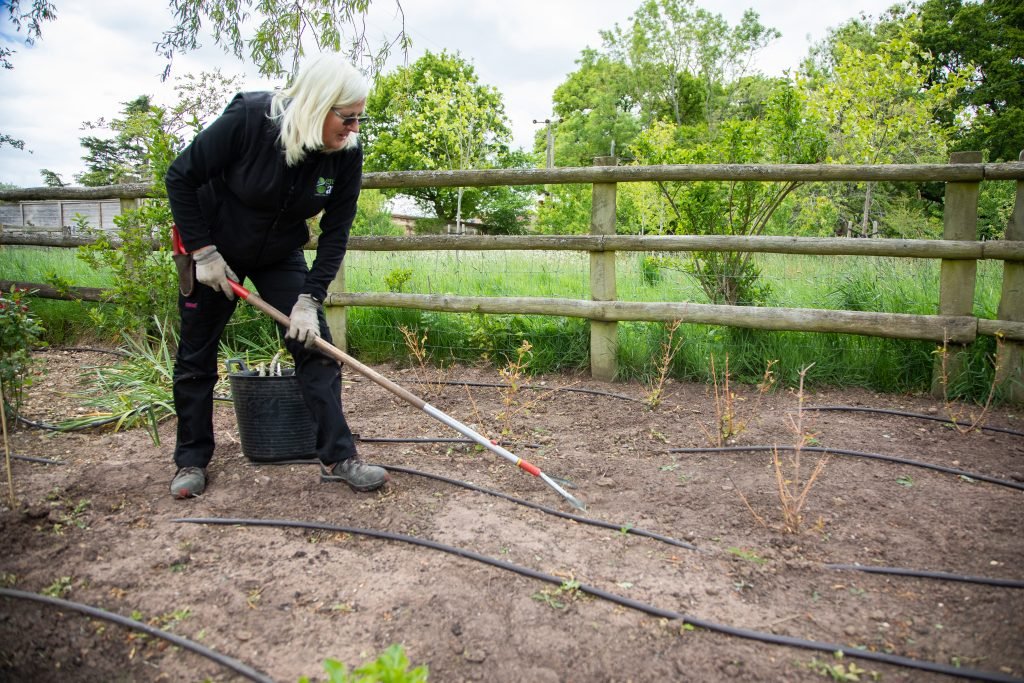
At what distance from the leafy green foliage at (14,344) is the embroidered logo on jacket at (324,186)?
6.90 ft

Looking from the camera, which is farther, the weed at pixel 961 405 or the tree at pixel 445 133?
the tree at pixel 445 133

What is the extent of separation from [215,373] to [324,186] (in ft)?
3.31

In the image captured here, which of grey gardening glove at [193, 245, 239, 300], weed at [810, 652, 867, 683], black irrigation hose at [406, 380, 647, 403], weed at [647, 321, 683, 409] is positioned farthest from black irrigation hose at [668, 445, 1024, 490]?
grey gardening glove at [193, 245, 239, 300]

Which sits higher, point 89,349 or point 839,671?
point 89,349

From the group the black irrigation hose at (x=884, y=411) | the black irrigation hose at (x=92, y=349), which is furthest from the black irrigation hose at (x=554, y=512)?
the black irrigation hose at (x=92, y=349)

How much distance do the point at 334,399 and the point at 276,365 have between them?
2.24 feet

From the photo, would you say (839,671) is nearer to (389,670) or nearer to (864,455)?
(389,670)

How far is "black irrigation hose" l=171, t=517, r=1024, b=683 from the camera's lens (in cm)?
189

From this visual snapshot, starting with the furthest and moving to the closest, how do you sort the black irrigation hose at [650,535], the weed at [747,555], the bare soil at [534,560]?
the weed at [747,555] → the black irrigation hose at [650,535] → the bare soil at [534,560]

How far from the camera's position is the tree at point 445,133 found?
2433cm

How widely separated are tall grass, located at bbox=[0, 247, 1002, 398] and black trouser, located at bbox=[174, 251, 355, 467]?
2073 mm

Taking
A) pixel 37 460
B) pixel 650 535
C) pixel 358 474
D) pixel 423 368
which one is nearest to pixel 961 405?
pixel 650 535

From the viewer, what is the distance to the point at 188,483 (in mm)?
3027

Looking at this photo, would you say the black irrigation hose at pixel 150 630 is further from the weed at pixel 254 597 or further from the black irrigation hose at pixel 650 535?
the black irrigation hose at pixel 650 535
